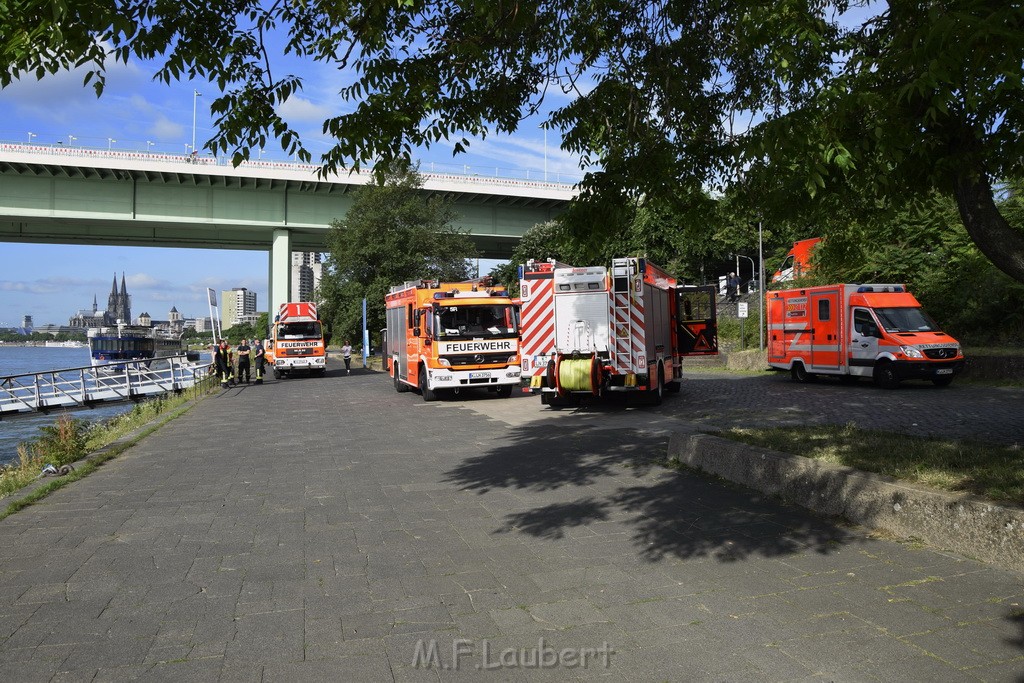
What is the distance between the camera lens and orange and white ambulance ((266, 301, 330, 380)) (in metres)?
34.2

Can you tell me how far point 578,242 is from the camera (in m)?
7.69

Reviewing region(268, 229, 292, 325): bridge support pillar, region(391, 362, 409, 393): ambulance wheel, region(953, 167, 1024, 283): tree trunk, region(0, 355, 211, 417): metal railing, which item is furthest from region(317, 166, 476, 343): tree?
region(953, 167, 1024, 283): tree trunk

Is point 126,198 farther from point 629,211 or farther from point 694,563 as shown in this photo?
point 694,563

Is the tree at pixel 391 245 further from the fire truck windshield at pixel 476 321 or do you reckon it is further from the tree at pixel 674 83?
the tree at pixel 674 83

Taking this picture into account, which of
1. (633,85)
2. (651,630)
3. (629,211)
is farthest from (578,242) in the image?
(651,630)

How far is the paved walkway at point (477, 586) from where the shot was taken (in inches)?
146

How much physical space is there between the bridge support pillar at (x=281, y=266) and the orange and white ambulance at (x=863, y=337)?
27.2 meters

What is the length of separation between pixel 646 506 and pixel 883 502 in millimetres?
1902

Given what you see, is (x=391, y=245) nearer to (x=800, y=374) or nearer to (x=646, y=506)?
(x=800, y=374)

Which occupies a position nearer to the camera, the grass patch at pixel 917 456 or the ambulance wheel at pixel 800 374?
the grass patch at pixel 917 456

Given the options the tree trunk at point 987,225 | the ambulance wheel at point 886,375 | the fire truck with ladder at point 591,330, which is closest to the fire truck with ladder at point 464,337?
the fire truck with ladder at point 591,330

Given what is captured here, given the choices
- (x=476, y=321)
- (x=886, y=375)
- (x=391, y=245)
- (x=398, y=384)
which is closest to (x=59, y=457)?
(x=476, y=321)

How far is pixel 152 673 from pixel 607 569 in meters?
2.73

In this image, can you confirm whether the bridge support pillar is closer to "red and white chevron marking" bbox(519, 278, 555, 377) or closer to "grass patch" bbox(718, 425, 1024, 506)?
"red and white chevron marking" bbox(519, 278, 555, 377)
